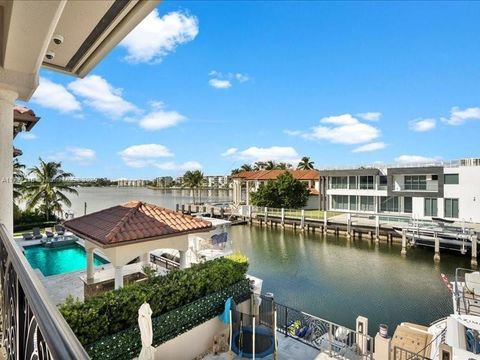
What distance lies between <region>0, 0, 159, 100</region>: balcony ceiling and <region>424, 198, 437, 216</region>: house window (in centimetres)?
3331

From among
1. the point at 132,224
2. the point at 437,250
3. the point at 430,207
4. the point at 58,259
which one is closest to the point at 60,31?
the point at 132,224

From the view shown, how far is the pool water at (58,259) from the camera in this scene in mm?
15727

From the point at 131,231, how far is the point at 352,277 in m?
14.6

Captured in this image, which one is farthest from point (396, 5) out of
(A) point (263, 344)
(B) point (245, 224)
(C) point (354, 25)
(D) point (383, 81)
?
(B) point (245, 224)

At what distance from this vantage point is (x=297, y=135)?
5928cm

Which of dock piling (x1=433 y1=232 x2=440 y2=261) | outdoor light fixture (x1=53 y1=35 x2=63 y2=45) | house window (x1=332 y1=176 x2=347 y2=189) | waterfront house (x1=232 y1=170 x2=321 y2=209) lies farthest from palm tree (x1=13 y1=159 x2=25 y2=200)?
dock piling (x1=433 y1=232 x2=440 y2=261)

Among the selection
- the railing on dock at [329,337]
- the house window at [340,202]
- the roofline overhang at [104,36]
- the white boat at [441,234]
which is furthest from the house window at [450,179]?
the roofline overhang at [104,36]

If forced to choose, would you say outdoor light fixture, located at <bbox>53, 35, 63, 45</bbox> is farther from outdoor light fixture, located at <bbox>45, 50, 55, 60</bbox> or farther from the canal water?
the canal water

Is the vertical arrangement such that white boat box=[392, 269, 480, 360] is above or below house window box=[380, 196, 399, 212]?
below

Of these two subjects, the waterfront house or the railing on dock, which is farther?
the waterfront house

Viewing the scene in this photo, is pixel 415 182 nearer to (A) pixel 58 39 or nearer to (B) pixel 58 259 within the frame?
(B) pixel 58 259

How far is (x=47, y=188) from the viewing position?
1112 inches

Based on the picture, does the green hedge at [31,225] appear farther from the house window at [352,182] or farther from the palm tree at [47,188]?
the house window at [352,182]

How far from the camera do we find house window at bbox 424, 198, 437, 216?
2856 cm
